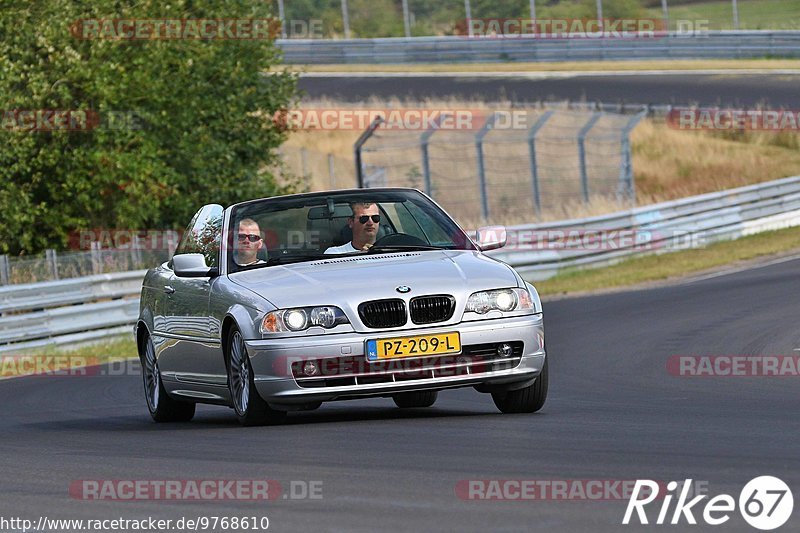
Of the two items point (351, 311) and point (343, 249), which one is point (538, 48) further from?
point (351, 311)

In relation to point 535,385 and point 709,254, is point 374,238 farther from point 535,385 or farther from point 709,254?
point 709,254

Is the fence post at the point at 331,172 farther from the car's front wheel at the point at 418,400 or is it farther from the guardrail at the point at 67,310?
the car's front wheel at the point at 418,400

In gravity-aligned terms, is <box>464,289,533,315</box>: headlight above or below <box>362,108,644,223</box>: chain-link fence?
above

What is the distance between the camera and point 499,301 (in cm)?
916

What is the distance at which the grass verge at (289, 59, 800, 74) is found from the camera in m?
44.1

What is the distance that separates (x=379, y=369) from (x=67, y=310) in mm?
11690

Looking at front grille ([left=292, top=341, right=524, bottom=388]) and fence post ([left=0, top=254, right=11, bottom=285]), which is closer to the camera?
front grille ([left=292, top=341, right=524, bottom=388])

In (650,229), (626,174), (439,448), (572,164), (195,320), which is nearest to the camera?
(439,448)

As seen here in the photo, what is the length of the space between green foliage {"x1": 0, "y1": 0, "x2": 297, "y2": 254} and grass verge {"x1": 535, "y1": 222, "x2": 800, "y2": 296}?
648 cm

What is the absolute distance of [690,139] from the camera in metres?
37.7

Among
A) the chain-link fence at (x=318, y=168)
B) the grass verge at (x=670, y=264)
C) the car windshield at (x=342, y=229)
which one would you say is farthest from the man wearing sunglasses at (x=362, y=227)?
the chain-link fence at (x=318, y=168)

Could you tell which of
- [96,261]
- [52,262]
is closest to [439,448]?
[52,262]

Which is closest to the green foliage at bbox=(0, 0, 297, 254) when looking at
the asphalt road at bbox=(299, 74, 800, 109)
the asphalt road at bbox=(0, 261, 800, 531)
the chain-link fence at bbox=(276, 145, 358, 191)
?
the chain-link fence at bbox=(276, 145, 358, 191)

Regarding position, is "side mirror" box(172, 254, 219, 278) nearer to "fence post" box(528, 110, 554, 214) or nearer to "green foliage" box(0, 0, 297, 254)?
"green foliage" box(0, 0, 297, 254)
